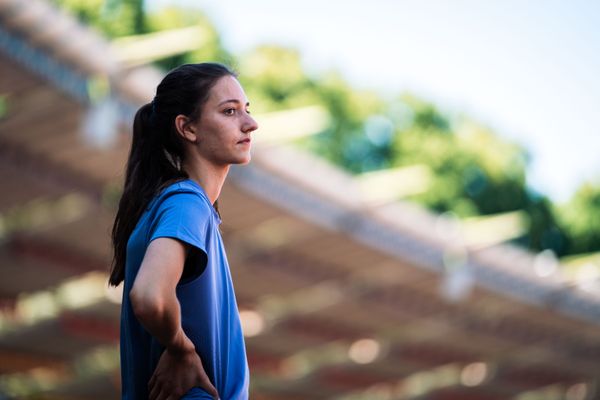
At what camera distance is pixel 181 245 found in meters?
2.58

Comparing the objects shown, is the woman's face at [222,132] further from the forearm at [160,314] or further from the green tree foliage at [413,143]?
the green tree foliage at [413,143]

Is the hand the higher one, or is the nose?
the nose

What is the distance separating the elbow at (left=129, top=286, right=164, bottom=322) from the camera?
2.49m

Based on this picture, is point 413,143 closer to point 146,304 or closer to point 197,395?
point 197,395

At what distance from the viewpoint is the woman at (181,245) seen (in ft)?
8.43

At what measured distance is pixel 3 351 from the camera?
120ft

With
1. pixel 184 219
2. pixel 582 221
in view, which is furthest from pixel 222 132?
pixel 582 221

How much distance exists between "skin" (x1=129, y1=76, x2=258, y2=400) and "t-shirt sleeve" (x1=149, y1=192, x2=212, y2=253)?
23 millimetres

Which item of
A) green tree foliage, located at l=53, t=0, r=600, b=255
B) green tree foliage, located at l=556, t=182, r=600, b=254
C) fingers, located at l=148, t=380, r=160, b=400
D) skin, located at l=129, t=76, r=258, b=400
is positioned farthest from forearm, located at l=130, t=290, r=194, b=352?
green tree foliage, located at l=556, t=182, r=600, b=254

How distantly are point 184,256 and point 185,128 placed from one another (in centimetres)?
50

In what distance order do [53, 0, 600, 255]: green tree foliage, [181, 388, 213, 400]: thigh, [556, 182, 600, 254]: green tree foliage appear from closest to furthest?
[181, 388, 213, 400]: thigh
[53, 0, 600, 255]: green tree foliage
[556, 182, 600, 254]: green tree foliage

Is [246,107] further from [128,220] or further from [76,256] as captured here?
[76,256]

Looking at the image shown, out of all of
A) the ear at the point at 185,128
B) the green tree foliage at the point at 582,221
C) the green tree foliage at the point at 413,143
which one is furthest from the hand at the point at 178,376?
the green tree foliage at the point at 582,221

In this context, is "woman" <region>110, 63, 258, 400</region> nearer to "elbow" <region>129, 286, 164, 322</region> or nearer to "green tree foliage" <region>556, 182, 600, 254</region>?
"elbow" <region>129, 286, 164, 322</region>
